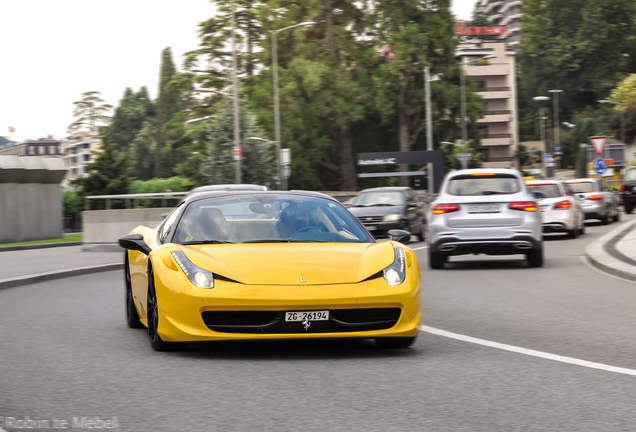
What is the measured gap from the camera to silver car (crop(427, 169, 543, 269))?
15.2 m

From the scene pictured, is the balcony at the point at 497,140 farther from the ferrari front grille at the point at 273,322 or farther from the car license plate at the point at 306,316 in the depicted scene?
the car license plate at the point at 306,316

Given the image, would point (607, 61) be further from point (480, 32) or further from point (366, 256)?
point (366, 256)

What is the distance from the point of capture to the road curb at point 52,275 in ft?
47.6

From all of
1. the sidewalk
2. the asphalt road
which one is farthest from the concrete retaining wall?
the asphalt road

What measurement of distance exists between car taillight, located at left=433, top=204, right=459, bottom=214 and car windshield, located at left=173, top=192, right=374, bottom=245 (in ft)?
24.8

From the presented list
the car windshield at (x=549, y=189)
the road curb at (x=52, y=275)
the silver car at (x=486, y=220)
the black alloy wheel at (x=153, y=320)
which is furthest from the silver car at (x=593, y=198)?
the black alloy wheel at (x=153, y=320)

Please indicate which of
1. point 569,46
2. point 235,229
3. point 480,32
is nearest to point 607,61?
point 569,46

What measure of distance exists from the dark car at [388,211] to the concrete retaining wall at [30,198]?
13356mm

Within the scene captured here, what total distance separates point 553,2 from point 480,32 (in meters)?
27.5

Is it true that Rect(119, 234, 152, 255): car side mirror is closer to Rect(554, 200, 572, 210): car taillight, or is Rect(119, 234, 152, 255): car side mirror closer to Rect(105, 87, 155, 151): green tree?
Rect(554, 200, 572, 210): car taillight

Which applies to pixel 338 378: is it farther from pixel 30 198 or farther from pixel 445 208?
pixel 30 198

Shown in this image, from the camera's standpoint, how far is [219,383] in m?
5.78

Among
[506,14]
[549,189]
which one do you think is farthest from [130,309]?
[506,14]

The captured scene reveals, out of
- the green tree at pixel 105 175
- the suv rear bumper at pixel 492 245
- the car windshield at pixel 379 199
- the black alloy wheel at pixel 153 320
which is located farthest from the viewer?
the green tree at pixel 105 175
